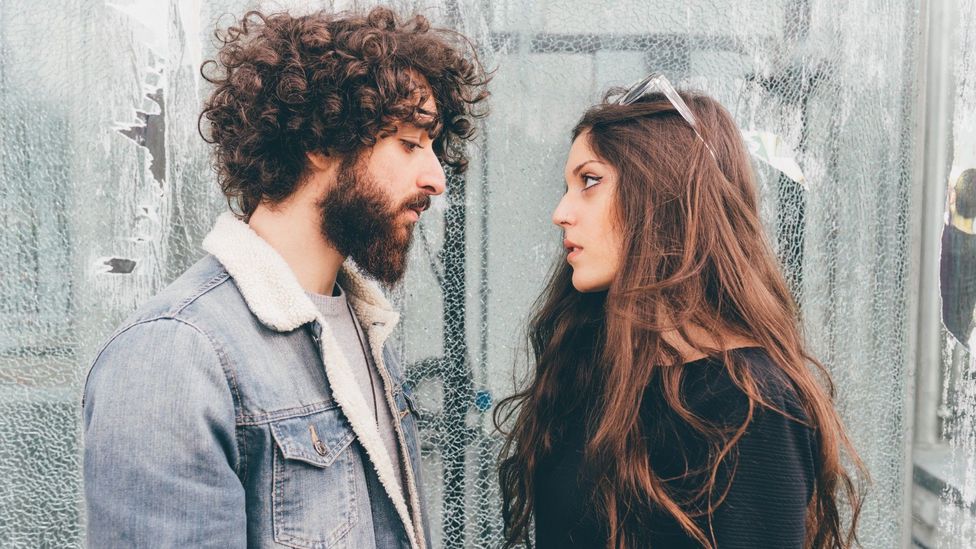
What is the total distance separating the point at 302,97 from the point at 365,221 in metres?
0.30

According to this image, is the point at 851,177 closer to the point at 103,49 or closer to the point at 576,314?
the point at 576,314

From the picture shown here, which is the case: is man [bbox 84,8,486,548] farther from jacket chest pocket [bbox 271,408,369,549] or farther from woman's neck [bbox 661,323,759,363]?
woman's neck [bbox 661,323,759,363]

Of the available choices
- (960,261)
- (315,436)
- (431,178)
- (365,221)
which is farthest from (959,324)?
(315,436)

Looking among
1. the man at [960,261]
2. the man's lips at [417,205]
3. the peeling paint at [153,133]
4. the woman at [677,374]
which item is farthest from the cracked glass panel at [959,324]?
the peeling paint at [153,133]

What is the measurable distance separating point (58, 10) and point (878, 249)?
251 centimetres

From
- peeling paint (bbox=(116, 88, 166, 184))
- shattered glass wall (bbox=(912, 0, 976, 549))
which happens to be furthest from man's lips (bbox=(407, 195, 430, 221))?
shattered glass wall (bbox=(912, 0, 976, 549))

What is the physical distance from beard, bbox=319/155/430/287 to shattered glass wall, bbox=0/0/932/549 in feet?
1.59

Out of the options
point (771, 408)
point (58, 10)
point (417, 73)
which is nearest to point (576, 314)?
point (771, 408)

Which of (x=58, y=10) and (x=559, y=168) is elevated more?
(x=58, y=10)

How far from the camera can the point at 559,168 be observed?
2.00 metres

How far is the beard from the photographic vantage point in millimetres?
1395

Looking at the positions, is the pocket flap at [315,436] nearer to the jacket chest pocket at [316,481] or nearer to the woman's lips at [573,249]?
the jacket chest pocket at [316,481]

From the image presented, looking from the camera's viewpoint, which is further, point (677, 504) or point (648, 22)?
point (648, 22)

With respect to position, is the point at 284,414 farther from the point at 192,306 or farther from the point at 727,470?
the point at 727,470
